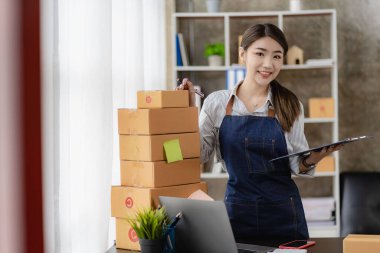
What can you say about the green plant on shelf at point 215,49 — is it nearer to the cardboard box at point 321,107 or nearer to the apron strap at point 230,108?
the cardboard box at point 321,107

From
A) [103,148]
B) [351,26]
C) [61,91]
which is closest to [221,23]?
[351,26]

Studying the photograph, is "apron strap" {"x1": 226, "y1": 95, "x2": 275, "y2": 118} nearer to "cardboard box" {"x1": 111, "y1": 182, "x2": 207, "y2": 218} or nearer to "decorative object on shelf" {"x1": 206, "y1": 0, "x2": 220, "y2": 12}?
"cardboard box" {"x1": 111, "y1": 182, "x2": 207, "y2": 218}

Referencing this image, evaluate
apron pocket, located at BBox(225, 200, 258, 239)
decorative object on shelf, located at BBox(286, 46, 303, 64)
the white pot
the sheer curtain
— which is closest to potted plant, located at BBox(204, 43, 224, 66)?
the white pot

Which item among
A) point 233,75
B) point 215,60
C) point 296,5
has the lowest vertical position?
point 233,75

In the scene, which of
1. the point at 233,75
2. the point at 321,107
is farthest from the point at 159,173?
the point at 321,107

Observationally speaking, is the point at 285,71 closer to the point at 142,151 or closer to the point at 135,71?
the point at 135,71

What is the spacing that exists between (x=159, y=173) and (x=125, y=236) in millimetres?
248

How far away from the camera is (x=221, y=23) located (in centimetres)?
454

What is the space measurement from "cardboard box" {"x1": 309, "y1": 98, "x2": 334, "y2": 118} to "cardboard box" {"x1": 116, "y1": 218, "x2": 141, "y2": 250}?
266cm

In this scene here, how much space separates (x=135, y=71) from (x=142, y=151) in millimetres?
1322

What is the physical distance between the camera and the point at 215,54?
169 inches

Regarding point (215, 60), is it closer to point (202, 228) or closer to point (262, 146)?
point (262, 146)

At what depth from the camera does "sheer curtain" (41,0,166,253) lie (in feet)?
5.86

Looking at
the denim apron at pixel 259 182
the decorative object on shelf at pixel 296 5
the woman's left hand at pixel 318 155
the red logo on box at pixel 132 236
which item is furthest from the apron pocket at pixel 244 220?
the decorative object on shelf at pixel 296 5
